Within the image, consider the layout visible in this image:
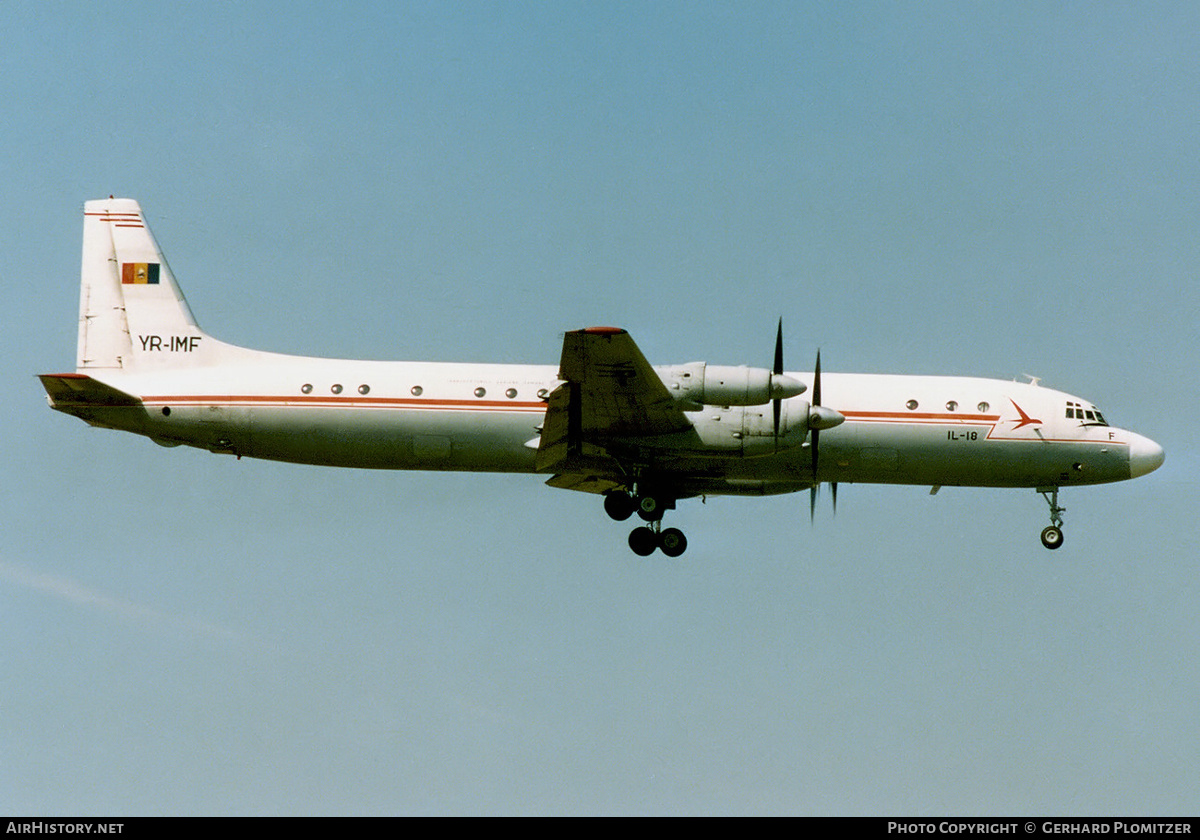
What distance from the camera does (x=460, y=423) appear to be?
3359cm

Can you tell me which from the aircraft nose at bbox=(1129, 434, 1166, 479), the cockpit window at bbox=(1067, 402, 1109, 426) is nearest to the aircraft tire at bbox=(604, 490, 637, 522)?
the cockpit window at bbox=(1067, 402, 1109, 426)

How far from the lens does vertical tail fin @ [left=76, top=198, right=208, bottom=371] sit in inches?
1448

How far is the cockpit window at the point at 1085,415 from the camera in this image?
34.9 m

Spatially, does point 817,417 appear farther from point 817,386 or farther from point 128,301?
point 128,301

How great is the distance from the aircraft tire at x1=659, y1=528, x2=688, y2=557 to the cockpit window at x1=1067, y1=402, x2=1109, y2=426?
1044 cm

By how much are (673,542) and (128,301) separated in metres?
16.7

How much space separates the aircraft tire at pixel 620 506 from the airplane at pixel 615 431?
4cm

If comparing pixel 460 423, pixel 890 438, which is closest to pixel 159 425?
pixel 460 423

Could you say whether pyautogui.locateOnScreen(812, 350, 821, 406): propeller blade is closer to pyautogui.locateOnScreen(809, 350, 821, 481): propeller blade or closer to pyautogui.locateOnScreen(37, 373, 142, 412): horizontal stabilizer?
pyautogui.locateOnScreen(809, 350, 821, 481): propeller blade

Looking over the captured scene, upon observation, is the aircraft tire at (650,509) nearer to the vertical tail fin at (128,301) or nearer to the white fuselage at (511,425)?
the white fuselage at (511,425)
